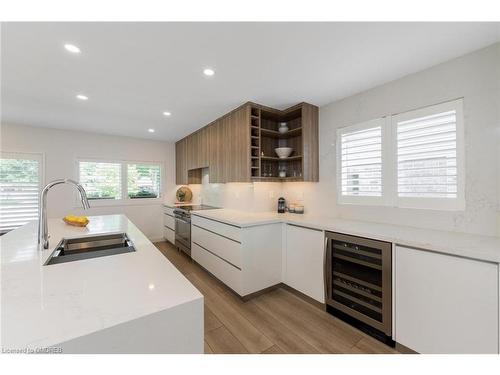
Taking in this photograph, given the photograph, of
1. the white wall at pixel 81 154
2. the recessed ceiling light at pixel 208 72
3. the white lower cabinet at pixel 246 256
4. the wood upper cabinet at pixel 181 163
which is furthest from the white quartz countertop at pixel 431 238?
the white wall at pixel 81 154

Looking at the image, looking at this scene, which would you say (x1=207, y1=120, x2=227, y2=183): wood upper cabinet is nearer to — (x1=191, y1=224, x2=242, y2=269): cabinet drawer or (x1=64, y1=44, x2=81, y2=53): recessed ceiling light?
(x1=191, y1=224, x2=242, y2=269): cabinet drawer

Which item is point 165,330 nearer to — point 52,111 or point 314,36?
point 314,36

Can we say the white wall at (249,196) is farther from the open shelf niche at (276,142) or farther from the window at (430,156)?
the window at (430,156)

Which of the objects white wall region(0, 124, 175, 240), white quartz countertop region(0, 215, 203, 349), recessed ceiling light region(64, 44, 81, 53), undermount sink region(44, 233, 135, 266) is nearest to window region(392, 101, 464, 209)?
white quartz countertop region(0, 215, 203, 349)

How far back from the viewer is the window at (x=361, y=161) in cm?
229

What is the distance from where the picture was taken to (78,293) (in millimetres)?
817

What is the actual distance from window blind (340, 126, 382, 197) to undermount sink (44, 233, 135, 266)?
233cm

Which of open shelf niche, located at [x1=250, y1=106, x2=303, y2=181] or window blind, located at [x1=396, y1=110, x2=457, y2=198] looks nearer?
window blind, located at [x1=396, y1=110, x2=457, y2=198]

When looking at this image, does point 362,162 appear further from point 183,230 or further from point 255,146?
point 183,230

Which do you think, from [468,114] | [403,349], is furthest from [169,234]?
[468,114]

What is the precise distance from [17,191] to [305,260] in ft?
15.7

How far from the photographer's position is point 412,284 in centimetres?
155

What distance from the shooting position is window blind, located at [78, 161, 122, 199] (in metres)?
4.20
